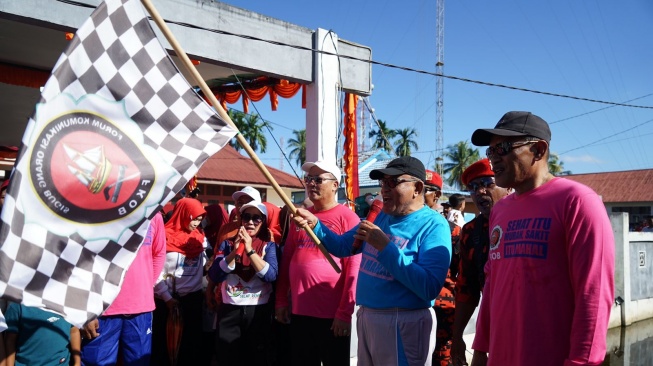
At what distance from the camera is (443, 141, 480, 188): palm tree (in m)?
61.8

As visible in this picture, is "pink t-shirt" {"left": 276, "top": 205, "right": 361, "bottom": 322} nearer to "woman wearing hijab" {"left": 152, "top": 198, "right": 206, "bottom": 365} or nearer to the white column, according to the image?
"woman wearing hijab" {"left": 152, "top": 198, "right": 206, "bottom": 365}

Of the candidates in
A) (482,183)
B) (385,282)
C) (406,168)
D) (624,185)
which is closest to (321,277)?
(385,282)

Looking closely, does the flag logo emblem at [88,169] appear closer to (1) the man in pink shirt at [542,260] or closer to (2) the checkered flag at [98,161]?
(2) the checkered flag at [98,161]

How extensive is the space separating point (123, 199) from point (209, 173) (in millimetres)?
21296

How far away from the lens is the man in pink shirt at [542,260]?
1.96 m

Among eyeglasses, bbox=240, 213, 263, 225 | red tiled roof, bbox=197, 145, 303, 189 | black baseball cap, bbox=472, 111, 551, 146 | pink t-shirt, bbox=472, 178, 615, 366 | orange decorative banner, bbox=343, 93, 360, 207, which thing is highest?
red tiled roof, bbox=197, 145, 303, 189

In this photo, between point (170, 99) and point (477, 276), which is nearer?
point (170, 99)

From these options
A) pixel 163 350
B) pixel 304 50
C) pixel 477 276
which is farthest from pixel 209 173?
pixel 477 276

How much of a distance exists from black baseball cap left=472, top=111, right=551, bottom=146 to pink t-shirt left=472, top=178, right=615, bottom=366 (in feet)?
0.75

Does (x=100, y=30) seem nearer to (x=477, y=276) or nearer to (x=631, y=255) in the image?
(x=477, y=276)

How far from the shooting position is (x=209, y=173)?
23.3 m

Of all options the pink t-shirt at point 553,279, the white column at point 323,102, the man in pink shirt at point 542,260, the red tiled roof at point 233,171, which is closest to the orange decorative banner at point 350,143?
the white column at point 323,102

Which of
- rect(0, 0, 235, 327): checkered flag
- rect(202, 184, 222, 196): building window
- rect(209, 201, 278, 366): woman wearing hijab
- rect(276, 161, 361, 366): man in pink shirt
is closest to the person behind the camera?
rect(0, 0, 235, 327): checkered flag

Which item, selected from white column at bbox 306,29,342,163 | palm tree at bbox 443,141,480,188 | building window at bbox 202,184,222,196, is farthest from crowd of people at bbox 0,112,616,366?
palm tree at bbox 443,141,480,188
